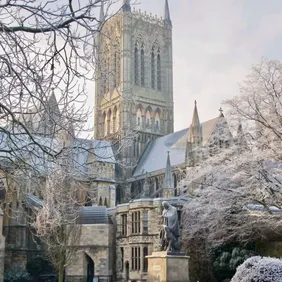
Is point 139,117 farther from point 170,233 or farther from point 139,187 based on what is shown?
point 170,233

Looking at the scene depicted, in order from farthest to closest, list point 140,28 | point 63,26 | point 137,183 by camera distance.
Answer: point 140,28 < point 137,183 < point 63,26

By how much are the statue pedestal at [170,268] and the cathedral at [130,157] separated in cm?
294

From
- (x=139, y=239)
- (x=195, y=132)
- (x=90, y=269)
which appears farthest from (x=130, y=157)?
(x=139, y=239)

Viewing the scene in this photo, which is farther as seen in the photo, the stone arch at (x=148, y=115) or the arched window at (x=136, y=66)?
the arched window at (x=136, y=66)

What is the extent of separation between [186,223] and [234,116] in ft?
31.7

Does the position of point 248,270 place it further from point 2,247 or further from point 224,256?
point 2,247

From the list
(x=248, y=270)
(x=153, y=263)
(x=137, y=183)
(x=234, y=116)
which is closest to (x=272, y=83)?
(x=234, y=116)

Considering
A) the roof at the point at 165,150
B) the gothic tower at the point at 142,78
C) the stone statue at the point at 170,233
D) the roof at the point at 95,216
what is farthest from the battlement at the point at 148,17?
the stone statue at the point at 170,233

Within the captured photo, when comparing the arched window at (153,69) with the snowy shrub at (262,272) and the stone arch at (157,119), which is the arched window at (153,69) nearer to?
the stone arch at (157,119)

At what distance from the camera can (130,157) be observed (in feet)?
203

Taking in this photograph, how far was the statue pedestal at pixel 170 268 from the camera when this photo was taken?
17.5m

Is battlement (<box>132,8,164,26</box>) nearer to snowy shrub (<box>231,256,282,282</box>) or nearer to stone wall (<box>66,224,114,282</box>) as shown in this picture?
stone wall (<box>66,224,114,282</box>)

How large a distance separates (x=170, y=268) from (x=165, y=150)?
4163 centimetres

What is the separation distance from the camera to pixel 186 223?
1233 inches
